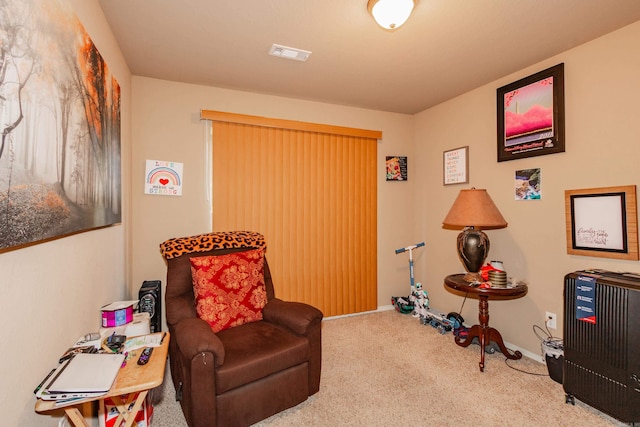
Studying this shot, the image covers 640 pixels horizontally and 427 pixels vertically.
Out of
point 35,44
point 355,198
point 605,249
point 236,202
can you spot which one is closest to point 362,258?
point 355,198

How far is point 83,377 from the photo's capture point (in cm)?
111

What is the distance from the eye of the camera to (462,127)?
3.30 m

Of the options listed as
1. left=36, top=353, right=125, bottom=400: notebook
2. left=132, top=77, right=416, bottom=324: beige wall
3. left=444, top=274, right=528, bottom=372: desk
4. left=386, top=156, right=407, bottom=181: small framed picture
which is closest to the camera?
left=36, top=353, right=125, bottom=400: notebook

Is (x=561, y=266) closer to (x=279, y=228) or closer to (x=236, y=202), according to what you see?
(x=279, y=228)

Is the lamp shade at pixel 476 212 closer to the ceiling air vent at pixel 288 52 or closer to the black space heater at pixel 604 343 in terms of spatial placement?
the black space heater at pixel 604 343

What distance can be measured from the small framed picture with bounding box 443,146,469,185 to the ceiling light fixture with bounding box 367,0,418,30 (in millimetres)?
1918

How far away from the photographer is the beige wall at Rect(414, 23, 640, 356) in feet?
6.85

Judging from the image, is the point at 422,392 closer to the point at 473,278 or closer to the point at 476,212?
the point at 473,278

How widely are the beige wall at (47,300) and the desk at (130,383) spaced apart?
0.10 metres

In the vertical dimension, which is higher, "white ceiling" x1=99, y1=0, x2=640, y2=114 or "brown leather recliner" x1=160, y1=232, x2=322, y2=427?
"white ceiling" x1=99, y1=0, x2=640, y2=114

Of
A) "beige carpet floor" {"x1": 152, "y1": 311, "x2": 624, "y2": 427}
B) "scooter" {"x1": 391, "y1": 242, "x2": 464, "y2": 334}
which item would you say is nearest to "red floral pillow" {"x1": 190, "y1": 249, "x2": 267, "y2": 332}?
"beige carpet floor" {"x1": 152, "y1": 311, "x2": 624, "y2": 427}

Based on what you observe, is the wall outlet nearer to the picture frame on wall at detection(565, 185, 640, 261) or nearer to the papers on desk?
the picture frame on wall at detection(565, 185, 640, 261)

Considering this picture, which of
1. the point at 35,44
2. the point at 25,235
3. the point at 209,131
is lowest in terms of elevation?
the point at 25,235

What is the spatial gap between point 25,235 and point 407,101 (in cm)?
344
